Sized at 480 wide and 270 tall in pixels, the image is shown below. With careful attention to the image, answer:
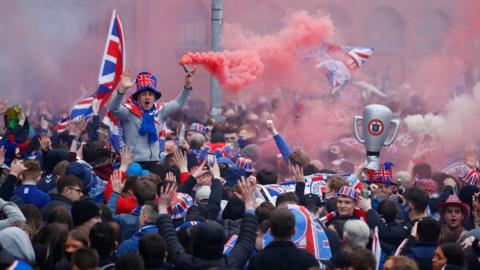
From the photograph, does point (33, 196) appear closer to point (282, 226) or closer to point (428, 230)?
point (282, 226)

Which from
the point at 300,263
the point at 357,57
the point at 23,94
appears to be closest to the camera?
the point at 300,263

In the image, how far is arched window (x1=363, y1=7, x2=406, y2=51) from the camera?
3256cm

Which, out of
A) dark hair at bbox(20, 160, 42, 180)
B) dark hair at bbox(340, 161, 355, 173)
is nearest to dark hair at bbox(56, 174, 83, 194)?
dark hair at bbox(20, 160, 42, 180)

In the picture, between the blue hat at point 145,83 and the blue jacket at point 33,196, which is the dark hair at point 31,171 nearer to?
the blue jacket at point 33,196

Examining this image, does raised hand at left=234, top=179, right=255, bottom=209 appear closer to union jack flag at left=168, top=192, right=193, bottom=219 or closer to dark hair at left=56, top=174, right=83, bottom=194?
union jack flag at left=168, top=192, right=193, bottom=219

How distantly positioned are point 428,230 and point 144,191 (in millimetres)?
2088

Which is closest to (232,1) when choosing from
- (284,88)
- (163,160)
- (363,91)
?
(363,91)

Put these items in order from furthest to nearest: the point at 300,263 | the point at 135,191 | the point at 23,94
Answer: the point at 23,94 → the point at 135,191 → the point at 300,263

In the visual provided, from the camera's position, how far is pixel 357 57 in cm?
1706

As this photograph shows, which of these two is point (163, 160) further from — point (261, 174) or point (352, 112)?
point (352, 112)

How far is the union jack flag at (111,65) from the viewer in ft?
39.7

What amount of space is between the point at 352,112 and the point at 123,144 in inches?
371

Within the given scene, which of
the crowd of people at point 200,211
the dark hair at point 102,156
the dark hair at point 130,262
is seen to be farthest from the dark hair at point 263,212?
the dark hair at point 102,156

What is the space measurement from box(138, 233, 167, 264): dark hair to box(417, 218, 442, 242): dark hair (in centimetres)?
188
